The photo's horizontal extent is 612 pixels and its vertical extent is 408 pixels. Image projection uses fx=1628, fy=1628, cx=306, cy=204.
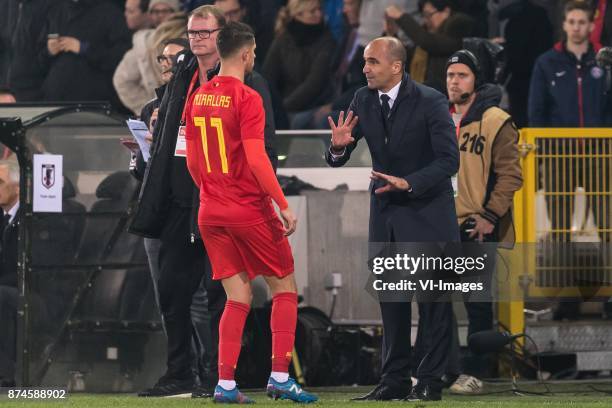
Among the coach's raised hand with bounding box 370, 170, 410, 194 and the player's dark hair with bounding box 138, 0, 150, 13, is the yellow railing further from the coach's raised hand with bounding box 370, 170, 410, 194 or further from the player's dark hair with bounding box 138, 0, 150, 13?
the player's dark hair with bounding box 138, 0, 150, 13

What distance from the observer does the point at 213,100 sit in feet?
28.6

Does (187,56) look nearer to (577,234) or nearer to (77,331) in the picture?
(77,331)

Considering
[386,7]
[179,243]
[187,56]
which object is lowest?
[179,243]

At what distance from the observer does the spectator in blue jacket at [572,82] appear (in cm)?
1356

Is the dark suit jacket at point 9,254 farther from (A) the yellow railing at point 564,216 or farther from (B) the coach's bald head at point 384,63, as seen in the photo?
(A) the yellow railing at point 564,216

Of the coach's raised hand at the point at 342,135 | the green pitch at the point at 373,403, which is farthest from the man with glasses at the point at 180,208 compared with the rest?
the green pitch at the point at 373,403

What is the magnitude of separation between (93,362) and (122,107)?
423 cm

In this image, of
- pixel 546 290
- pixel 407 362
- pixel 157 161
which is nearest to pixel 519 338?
pixel 546 290

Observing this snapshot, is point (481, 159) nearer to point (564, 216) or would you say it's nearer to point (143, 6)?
point (564, 216)

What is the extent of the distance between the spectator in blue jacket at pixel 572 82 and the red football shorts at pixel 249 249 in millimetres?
5324

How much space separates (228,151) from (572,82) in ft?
18.3

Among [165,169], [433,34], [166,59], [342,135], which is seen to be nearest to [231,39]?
[342,135]

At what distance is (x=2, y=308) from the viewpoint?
37.6ft

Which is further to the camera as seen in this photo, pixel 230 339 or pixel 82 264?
pixel 82 264
